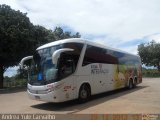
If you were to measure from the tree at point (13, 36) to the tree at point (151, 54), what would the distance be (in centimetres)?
3609

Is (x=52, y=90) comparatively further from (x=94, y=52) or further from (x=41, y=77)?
(x=94, y=52)

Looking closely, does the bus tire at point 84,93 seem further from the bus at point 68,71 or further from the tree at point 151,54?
the tree at point 151,54

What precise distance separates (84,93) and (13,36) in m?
13.3

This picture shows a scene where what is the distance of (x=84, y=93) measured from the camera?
12875mm

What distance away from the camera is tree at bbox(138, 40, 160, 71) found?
55.7m

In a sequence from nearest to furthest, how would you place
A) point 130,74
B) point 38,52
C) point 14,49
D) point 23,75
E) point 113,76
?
point 38,52 → point 113,76 → point 130,74 → point 14,49 → point 23,75

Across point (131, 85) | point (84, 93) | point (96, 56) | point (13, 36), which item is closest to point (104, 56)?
point (96, 56)

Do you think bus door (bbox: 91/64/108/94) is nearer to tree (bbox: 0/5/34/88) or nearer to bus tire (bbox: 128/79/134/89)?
bus tire (bbox: 128/79/134/89)

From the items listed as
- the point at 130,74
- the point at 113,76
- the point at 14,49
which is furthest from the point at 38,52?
the point at 14,49

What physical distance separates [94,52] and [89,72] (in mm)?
1397

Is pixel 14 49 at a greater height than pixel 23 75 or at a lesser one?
greater

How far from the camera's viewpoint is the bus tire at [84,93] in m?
12.6

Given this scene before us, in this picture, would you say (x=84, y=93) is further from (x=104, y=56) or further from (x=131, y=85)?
(x=131, y=85)

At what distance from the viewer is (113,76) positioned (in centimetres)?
1677
